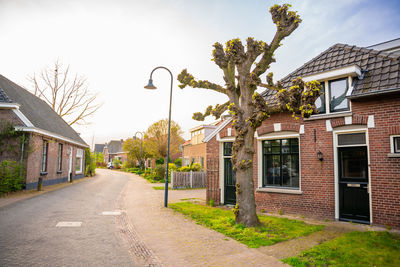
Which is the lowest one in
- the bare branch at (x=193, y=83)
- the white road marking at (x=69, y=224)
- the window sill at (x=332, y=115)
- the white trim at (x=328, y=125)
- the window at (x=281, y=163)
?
the white road marking at (x=69, y=224)

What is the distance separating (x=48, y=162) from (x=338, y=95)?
17.8 metres

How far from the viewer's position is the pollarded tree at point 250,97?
729 centimetres

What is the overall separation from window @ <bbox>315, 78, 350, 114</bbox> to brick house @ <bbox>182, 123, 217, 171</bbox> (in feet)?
61.5

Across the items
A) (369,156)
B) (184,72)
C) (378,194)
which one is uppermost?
(184,72)

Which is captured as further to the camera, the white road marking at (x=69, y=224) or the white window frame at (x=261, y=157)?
the white window frame at (x=261, y=157)

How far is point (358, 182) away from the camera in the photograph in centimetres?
805

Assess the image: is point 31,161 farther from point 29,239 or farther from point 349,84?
point 349,84

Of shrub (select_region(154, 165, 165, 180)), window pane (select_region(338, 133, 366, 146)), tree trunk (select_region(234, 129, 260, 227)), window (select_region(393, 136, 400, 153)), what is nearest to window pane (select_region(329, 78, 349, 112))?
window pane (select_region(338, 133, 366, 146))

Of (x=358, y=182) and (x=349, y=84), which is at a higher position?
(x=349, y=84)

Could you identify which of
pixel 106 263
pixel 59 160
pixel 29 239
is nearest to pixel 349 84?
pixel 106 263

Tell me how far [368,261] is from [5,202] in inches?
512

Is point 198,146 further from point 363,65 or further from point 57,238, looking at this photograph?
point 57,238

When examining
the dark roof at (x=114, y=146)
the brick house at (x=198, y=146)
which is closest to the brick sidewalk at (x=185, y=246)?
the brick house at (x=198, y=146)

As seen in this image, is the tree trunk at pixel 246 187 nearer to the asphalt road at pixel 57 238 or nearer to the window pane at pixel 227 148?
the asphalt road at pixel 57 238
